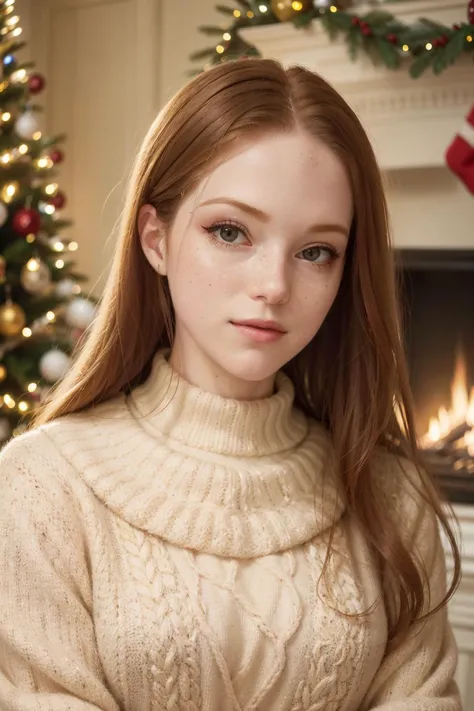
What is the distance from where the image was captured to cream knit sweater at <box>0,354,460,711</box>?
102 centimetres

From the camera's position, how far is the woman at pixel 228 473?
3.38 ft

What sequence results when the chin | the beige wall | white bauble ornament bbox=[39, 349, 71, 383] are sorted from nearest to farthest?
the chin, white bauble ornament bbox=[39, 349, 71, 383], the beige wall

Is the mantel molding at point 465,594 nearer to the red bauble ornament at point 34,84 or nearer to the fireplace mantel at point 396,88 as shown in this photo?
the fireplace mantel at point 396,88

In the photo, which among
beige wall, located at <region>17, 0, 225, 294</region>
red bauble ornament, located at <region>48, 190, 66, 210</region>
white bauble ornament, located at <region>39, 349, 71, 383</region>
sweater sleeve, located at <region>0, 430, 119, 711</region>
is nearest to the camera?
sweater sleeve, located at <region>0, 430, 119, 711</region>

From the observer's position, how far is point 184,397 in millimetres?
1167

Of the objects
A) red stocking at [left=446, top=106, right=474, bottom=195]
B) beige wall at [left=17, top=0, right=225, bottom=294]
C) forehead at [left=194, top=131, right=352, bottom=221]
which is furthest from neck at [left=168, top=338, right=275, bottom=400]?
beige wall at [left=17, top=0, right=225, bottom=294]

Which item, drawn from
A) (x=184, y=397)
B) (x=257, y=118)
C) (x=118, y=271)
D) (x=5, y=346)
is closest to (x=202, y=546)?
(x=184, y=397)

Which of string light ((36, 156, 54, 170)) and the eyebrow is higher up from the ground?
the eyebrow

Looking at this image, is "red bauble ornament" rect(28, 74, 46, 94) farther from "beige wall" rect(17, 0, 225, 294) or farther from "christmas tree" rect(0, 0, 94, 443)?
"beige wall" rect(17, 0, 225, 294)

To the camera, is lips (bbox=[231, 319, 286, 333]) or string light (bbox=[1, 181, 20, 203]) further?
string light (bbox=[1, 181, 20, 203])

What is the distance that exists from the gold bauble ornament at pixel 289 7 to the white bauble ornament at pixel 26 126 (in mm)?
704

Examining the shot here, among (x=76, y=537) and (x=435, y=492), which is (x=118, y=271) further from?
(x=435, y=492)

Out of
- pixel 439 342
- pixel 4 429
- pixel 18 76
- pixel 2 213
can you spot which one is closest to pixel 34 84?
pixel 18 76

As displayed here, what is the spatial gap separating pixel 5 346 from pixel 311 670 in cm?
164
